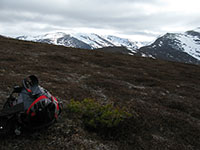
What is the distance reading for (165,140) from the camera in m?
7.80

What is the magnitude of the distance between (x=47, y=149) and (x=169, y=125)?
6577 mm

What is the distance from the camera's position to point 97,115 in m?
7.76

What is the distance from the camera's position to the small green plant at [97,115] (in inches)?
287

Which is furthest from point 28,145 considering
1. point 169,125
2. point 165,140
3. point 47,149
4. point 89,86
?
point 89,86

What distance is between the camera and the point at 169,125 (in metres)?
9.26

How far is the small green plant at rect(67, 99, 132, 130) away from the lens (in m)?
7.30

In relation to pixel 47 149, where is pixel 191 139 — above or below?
below

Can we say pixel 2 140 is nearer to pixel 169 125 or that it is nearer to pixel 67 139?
pixel 67 139

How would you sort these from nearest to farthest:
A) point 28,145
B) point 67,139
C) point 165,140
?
point 28,145
point 67,139
point 165,140

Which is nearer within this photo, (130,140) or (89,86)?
(130,140)

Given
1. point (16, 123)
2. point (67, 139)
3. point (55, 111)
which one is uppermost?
point (55, 111)

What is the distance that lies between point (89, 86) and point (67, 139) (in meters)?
8.14

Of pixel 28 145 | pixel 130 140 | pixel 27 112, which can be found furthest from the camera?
pixel 130 140

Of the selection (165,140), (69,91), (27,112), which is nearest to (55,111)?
(27,112)
